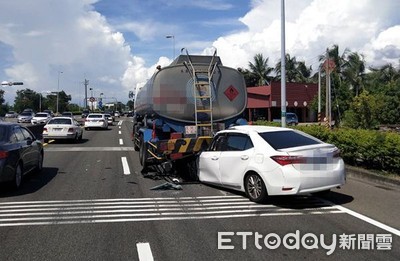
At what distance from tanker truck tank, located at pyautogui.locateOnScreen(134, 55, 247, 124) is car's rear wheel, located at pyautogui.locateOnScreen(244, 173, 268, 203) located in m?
3.97

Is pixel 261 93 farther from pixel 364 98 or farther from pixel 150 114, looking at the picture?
pixel 150 114

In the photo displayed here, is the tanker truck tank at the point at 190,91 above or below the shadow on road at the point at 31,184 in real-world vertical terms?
above

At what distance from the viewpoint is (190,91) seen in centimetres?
1194

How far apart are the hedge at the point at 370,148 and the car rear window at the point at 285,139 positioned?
3.21m

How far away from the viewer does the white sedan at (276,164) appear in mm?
7703

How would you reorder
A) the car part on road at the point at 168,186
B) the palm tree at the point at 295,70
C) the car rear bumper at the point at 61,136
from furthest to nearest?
the palm tree at the point at 295,70
the car rear bumper at the point at 61,136
the car part on road at the point at 168,186

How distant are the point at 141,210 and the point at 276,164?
2555 millimetres

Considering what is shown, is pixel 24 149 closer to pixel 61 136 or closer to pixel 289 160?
pixel 289 160

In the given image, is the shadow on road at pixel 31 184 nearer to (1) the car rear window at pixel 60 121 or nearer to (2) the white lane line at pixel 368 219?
(2) the white lane line at pixel 368 219

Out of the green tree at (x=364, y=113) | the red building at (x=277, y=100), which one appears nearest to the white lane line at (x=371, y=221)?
the green tree at (x=364, y=113)

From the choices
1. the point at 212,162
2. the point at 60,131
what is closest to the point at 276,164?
the point at 212,162

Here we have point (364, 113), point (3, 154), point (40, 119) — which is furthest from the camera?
point (40, 119)

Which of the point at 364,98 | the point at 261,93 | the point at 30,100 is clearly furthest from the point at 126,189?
the point at 30,100

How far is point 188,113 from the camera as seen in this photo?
12016mm
